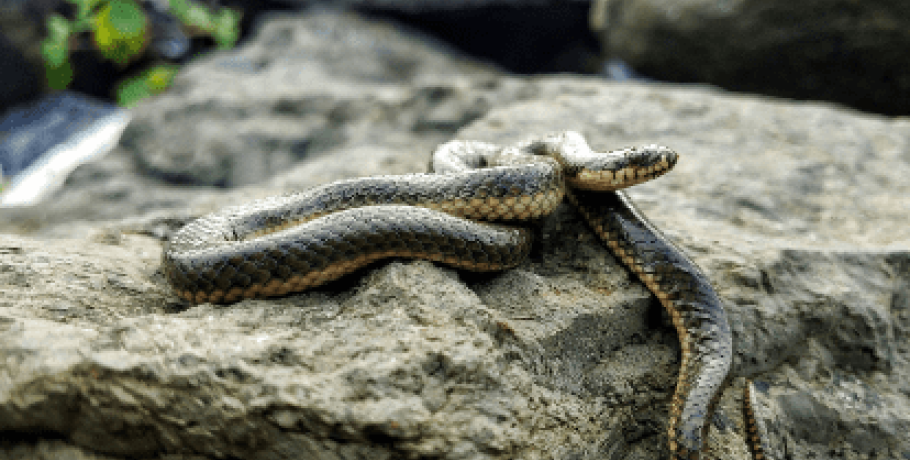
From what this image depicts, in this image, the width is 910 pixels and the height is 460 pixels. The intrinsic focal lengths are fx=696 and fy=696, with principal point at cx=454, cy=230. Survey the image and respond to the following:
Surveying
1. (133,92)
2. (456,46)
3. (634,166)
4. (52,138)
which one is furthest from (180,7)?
(634,166)

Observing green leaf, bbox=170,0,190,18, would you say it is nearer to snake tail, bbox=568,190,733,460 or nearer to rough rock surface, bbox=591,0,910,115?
rough rock surface, bbox=591,0,910,115

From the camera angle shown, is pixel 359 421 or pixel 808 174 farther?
pixel 808 174

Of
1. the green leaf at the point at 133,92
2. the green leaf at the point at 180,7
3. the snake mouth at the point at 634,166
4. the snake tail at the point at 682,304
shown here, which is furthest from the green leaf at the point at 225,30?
the snake mouth at the point at 634,166

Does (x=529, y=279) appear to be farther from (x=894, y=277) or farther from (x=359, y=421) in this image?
(x=894, y=277)

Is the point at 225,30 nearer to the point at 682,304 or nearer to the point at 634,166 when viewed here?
the point at 634,166

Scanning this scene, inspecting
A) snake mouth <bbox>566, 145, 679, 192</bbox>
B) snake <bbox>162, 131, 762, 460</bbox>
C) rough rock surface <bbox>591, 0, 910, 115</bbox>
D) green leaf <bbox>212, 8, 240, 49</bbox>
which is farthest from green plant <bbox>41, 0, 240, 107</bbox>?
snake mouth <bbox>566, 145, 679, 192</bbox>

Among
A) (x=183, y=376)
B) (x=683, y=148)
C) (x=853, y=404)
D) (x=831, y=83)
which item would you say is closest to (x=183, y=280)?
(x=183, y=376)
